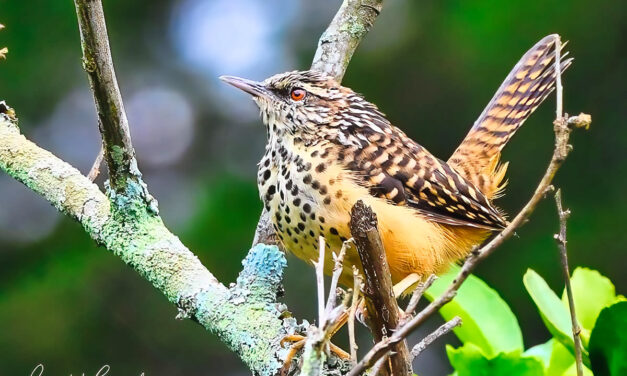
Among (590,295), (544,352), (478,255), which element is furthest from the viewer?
(544,352)

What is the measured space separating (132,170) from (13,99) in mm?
3534

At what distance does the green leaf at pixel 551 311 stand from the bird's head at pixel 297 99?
87cm

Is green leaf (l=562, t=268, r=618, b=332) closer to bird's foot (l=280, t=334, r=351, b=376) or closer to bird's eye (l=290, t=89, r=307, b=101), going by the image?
bird's foot (l=280, t=334, r=351, b=376)

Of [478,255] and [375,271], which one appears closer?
[478,255]

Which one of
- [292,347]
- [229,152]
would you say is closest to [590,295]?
[292,347]

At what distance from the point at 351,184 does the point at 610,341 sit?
0.86m

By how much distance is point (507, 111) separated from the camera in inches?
132

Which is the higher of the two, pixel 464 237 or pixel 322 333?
pixel 464 237

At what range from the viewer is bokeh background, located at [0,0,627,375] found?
5375mm

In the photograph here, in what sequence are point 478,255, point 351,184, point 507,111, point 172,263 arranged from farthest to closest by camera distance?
point 507,111 → point 351,184 → point 172,263 → point 478,255

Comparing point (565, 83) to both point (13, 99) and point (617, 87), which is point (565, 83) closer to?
point (617, 87)

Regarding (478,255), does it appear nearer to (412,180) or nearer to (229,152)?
(412,180)

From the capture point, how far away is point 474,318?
2.26m

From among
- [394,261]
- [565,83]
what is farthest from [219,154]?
[394,261]
